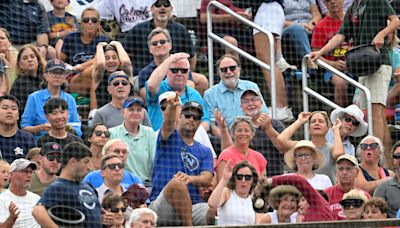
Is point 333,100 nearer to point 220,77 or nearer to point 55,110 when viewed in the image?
point 220,77

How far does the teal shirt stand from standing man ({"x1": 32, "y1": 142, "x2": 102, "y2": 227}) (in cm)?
155

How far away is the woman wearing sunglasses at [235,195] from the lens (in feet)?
45.5

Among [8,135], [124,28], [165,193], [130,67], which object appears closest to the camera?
[165,193]

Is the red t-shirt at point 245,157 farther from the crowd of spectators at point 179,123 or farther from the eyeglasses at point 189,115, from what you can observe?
the eyeglasses at point 189,115

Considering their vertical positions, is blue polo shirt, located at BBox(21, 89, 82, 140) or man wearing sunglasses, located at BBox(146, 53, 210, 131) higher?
man wearing sunglasses, located at BBox(146, 53, 210, 131)

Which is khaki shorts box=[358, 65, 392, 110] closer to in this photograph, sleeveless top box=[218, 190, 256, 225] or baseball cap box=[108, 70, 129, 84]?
baseball cap box=[108, 70, 129, 84]

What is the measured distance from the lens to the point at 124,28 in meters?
17.3

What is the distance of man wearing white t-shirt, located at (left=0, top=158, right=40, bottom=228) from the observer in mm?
13203

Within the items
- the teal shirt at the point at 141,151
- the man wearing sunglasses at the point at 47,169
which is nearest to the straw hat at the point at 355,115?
the teal shirt at the point at 141,151

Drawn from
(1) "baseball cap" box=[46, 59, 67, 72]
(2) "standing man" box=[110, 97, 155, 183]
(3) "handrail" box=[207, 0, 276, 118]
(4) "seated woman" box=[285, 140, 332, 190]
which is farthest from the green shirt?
(1) "baseball cap" box=[46, 59, 67, 72]

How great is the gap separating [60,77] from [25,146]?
93cm

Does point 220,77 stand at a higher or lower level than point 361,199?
higher

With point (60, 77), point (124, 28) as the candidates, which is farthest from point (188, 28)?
point (60, 77)

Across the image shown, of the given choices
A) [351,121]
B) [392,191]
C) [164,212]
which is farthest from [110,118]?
[392,191]
